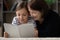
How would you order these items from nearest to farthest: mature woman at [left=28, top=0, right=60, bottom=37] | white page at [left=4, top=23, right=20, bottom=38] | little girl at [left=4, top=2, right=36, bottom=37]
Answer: white page at [left=4, top=23, right=20, bottom=38], mature woman at [left=28, top=0, right=60, bottom=37], little girl at [left=4, top=2, right=36, bottom=37]

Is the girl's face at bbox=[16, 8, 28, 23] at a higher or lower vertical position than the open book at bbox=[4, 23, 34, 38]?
higher

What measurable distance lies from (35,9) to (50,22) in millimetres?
207

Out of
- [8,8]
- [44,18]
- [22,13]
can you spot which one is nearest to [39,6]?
[44,18]

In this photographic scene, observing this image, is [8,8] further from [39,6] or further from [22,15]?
[39,6]

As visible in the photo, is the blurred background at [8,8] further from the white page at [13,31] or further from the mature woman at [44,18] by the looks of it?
the white page at [13,31]

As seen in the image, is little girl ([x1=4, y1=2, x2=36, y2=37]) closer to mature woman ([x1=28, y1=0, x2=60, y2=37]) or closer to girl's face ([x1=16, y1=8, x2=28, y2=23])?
girl's face ([x1=16, y1=8, x2=28, y2=23])

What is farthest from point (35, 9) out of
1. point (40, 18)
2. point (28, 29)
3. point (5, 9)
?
point (5, 9)

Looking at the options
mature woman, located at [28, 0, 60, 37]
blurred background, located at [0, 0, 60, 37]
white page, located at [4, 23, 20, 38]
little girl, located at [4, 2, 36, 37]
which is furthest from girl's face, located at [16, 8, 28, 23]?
blurred background, located at [0, 0, 60, 37]

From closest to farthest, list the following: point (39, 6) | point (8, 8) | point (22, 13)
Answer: point (39, 6) < point (22, 13) < point (8, 8)

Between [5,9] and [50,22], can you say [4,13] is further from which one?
[50,22]

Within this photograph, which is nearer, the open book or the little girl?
the open book

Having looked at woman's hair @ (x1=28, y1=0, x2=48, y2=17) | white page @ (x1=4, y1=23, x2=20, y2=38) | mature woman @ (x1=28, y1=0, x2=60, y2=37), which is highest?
woman's hair @ (x1=28, y1=0, x2=48, y2=17)

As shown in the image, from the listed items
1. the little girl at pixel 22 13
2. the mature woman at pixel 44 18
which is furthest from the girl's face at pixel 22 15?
the mature woman at pixel 44 18

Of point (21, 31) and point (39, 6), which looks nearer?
point (21, 31)
